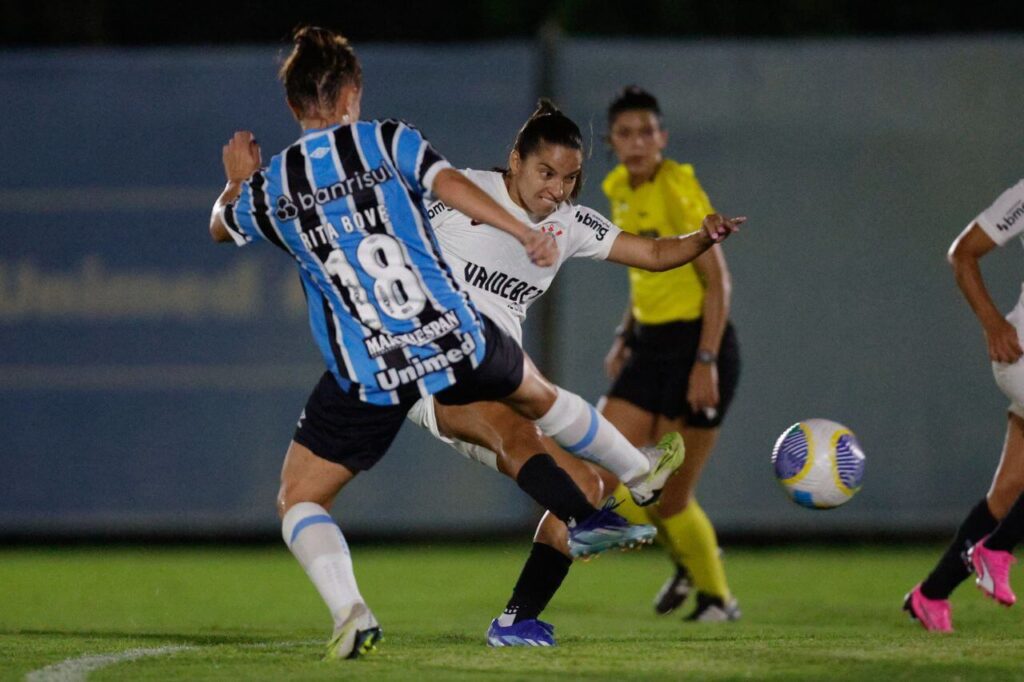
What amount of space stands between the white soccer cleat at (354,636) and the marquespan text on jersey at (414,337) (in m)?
0.76

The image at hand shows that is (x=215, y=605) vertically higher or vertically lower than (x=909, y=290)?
lower

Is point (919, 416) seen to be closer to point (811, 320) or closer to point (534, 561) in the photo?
point (811, 320)

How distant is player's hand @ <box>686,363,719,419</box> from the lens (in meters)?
6.58

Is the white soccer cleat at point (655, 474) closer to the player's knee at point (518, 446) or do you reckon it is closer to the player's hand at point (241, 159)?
the player's knee at point (518, 446)

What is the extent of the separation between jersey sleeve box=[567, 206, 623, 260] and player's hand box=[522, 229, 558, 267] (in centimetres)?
81

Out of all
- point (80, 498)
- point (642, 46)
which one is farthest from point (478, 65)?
point (80, 498)

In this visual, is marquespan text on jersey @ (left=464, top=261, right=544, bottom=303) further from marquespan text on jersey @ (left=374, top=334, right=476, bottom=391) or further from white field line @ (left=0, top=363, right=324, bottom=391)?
white field line @ (left=0, top=363, right=324, bottom=391)

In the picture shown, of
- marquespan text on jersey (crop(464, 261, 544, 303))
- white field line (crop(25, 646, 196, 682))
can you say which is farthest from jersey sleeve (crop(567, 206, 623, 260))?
white field line (crop(25, 646, 196, 682))

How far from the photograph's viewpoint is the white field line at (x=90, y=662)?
173 inches

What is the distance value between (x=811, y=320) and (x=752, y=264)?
1.58ft

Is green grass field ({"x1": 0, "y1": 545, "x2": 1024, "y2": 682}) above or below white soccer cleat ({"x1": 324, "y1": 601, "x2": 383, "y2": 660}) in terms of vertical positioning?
below

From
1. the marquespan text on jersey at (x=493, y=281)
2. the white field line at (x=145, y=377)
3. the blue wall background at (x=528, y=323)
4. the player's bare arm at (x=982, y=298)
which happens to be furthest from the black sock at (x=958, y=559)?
the white field line at (x=145, y=377)

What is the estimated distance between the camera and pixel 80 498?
9.66 meters

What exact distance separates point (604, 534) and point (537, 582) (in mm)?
546
